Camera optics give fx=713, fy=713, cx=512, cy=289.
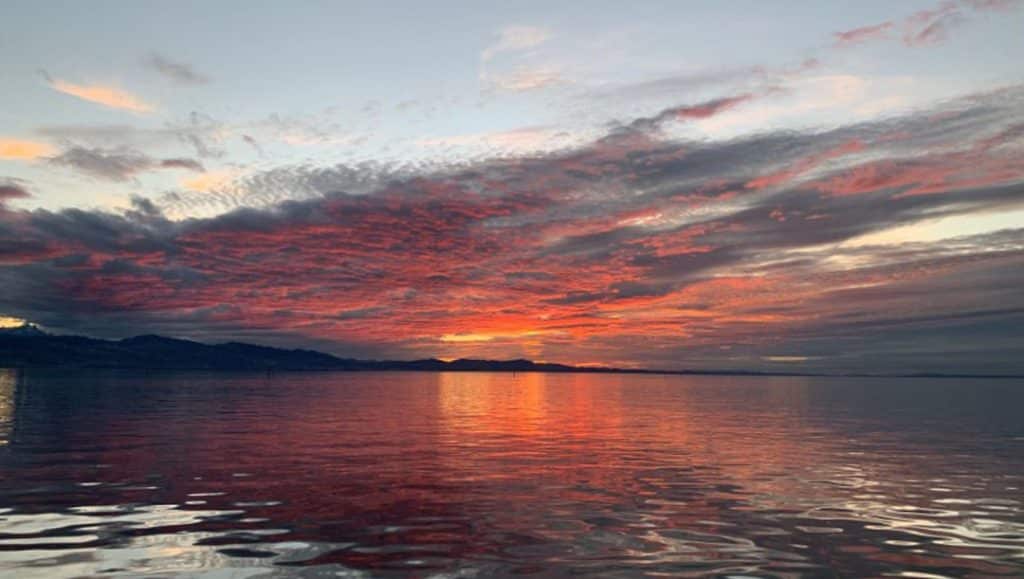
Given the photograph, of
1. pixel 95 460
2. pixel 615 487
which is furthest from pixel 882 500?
pixel 95 460

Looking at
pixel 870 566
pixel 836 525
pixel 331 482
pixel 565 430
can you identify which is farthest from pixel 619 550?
pixel 565 430

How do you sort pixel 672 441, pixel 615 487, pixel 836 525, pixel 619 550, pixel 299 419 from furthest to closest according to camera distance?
pixel 299 419
pixel 672 441
pixel 615 487
pixel 836 525
pixel 619 550

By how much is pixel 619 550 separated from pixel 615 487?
44.2 feet

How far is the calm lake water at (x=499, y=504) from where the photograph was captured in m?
21.7

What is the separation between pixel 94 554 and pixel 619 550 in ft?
54.0

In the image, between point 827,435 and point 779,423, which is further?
point 779,423

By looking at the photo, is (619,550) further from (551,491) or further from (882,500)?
(882,500)

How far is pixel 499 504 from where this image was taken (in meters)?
31.3

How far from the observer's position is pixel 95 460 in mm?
44312

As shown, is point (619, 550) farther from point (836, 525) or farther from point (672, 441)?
point (672, 441)

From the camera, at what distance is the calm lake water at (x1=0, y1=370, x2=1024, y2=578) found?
21.7m

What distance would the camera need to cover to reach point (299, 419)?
3209 inches

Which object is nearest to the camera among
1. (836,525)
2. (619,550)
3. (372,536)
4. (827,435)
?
(619,550)

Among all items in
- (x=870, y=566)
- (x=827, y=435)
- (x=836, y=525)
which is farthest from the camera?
(x=827, y=435)
